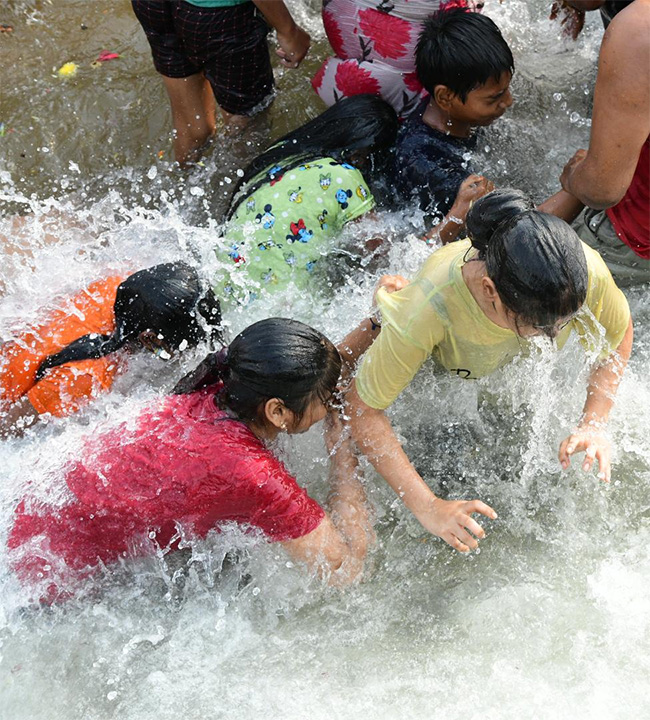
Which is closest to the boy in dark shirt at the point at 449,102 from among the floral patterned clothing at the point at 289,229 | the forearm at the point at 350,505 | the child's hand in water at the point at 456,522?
the floral patterned clothing at the point at 289,229

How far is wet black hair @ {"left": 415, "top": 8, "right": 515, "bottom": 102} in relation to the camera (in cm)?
344

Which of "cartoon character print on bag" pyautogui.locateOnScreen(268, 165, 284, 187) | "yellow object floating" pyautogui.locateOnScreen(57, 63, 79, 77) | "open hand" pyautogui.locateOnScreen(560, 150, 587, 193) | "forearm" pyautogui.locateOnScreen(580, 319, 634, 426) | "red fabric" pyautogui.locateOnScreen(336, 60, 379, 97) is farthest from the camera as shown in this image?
"yellow object floating" pyautogui.locateOnScreen(57, 63, 79, 77)

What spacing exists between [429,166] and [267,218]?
80 centimetres

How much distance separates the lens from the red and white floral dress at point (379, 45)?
368 cm

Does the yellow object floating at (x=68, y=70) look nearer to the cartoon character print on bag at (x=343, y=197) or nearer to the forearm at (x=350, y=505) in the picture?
the cartoon character print on bag at (x=343, y=197)

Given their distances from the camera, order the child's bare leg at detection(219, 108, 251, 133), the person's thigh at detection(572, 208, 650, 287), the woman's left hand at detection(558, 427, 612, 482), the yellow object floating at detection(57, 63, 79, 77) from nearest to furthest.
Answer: the woman's left hand at detection(558, 427, 612, 482) → the person's thigh at detection(572, 208, 650, 287) → the child's bare leg at detection(219, 108, 251, 133) → the yellow object floating at detection(57, 63, 79, 77)

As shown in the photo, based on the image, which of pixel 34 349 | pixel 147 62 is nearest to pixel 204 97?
pixel 147 62

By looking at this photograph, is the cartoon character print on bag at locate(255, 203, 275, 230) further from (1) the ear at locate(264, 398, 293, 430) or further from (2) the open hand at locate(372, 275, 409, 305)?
(1) the ear at locate(264, 398, 293, 430)

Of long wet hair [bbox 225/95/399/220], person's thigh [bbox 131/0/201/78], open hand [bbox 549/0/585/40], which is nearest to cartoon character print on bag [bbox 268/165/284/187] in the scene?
long wet hair [bbox 225/95/399/220]

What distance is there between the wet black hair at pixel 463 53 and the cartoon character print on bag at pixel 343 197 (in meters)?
0.67

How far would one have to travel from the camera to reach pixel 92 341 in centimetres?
314

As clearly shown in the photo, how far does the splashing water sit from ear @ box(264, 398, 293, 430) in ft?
1.41

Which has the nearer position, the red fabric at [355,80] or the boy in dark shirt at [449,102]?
the boy in dark shirt at [449,102]

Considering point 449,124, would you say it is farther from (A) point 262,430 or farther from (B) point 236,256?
(A) point 262,430
